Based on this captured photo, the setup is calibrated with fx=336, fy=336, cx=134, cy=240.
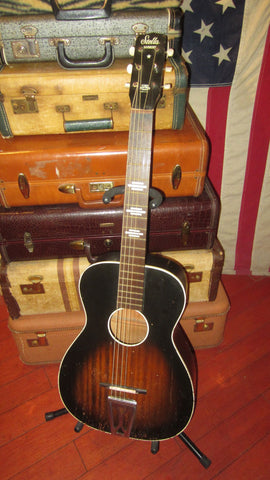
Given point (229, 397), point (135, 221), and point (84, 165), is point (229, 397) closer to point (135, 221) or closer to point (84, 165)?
point (135, 221)

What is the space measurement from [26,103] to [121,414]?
1.20 m

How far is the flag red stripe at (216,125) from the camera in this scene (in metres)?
1.66

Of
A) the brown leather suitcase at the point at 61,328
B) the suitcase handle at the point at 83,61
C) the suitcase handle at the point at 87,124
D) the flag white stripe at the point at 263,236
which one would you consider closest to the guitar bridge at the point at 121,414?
the brown leather suitcase at the point at 61,328

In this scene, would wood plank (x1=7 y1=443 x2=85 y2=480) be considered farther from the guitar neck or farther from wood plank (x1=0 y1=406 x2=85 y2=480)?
the guitar neck

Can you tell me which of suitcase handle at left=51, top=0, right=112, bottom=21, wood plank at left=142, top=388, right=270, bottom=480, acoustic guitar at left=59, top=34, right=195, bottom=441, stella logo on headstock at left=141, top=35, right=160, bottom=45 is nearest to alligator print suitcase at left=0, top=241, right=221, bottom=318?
acoustic guitar at left=59, top=34, right=195, bottom=441

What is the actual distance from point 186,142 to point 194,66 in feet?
1.81

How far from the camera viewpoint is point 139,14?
1182 millimetres

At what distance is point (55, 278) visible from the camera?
1.45 m

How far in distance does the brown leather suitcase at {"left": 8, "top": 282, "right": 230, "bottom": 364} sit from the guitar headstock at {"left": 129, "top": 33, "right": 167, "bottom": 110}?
97 cm

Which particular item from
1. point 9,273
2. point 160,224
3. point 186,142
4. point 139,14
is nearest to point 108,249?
point 160,224

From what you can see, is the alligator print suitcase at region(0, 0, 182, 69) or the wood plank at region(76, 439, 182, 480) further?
the wood plank at region(76, 439, 182, 480)

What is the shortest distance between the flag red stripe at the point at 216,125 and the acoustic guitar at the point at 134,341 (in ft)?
2.46

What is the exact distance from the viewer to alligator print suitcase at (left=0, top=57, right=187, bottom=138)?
1193 mm

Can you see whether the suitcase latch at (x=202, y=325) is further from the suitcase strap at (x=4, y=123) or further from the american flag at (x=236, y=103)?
the suitcase strap at (x=4, y=123)
